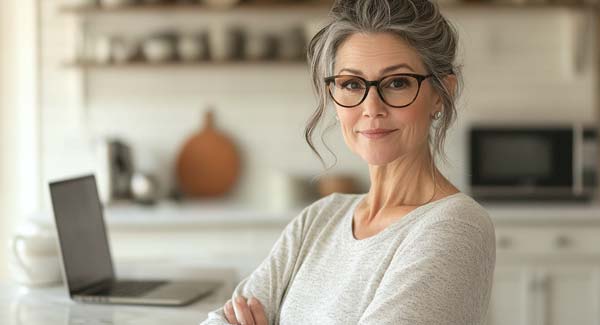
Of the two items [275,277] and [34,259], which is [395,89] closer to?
[275,277]

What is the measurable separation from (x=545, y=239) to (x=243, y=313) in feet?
8.18

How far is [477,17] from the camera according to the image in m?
4.59

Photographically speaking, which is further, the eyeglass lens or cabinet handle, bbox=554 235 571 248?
cabinet handle, bbox=554 235 571 248

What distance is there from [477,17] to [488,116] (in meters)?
0.50

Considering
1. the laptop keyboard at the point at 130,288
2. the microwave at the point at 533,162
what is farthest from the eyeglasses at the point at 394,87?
the microwave at the point at 533,162

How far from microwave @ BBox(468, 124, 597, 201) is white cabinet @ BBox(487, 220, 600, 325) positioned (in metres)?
0.37

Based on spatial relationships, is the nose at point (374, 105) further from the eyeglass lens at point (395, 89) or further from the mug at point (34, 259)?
the mug at point (34, 259)

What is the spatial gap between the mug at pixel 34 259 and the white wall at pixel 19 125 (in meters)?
2.34

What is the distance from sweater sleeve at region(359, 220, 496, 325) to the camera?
1.45 meters

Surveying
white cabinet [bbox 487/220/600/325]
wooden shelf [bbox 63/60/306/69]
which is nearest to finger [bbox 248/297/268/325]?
white cabinet [bbox 487/220/600/325]

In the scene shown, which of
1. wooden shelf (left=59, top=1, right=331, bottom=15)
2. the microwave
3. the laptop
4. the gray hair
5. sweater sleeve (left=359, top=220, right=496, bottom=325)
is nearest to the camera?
sweater sleeve (left=359, top=220, right=496, bottom=325)

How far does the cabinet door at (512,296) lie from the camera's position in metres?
Answer: 4.01

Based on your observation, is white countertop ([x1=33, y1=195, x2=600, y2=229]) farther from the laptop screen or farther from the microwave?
the laptop screen

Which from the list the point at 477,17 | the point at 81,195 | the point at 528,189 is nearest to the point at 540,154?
the point at 528,189
